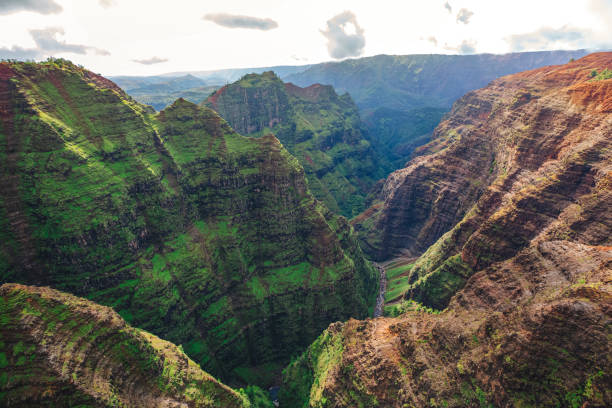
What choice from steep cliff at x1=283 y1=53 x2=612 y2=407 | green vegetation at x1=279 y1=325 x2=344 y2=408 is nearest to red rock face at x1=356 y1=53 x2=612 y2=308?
steep cliff at x1=283 y1=53 x2=612 y2=407

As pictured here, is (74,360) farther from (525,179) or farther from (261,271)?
(525,179)

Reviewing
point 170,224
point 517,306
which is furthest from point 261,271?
point 517,306

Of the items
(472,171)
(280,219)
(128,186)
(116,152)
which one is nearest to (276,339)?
(280,219)

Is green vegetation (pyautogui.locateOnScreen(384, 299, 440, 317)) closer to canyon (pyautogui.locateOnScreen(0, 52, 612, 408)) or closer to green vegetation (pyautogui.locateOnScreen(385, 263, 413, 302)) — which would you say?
canyon (pyautogui.locateOnScreen(0, 52, 612, 408))

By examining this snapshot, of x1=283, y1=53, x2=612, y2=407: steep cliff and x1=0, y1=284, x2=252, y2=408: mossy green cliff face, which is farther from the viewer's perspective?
x1=283, y1=53, x2=612, y2=407: steep cliff

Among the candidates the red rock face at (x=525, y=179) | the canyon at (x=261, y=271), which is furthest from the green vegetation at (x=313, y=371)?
the red rock face at (x=525, y=179)
